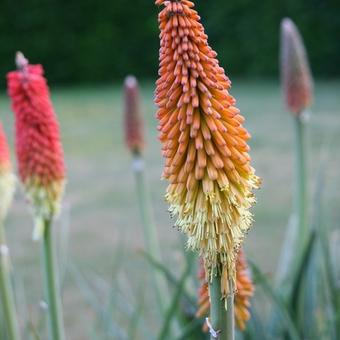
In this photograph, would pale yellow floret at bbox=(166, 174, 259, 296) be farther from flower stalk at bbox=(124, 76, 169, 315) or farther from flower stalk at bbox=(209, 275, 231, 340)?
flower stalk at bbox=(124, 76, 169, 315)

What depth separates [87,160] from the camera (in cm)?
917

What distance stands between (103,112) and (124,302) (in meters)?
10.6

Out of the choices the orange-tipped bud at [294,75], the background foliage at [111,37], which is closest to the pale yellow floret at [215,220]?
the orange-tipped bud at [294,75]

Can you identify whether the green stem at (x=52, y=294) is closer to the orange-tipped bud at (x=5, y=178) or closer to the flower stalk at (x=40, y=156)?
the flower stalk at (x=40, y=156)

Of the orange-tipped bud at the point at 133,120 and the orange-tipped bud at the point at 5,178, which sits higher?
the orange-tipped bud at the point at 133,120

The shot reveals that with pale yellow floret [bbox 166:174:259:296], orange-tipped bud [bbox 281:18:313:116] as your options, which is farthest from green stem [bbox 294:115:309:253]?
pale yellow floret [bbox 166:174:259:296]

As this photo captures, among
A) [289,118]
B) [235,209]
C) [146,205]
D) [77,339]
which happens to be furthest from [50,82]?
[235,209]

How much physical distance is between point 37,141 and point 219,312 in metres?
0.81

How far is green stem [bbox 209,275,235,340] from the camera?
40.2 inches

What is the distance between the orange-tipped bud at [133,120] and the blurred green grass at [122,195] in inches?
16.1

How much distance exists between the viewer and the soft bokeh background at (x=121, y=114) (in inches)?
218

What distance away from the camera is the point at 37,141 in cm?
169

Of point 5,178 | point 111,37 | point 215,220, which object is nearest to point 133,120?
point 5,178

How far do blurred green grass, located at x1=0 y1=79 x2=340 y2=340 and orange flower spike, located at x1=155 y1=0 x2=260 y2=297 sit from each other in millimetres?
1099
